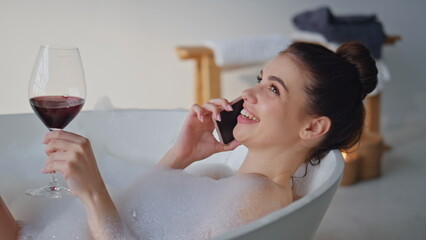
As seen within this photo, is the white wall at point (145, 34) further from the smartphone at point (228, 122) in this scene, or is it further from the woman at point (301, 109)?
the woman at point (301, 109)

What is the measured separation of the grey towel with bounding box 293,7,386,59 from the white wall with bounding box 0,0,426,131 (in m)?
0.61

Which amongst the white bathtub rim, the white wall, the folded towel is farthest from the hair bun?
the white wall

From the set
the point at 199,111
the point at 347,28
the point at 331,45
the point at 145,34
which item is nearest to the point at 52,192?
the point at 199,111

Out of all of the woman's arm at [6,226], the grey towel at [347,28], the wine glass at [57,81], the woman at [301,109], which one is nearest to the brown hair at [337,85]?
the woman at [301,109]

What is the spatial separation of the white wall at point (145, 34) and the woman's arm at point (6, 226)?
1759mm

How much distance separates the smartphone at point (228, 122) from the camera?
4.19 ft

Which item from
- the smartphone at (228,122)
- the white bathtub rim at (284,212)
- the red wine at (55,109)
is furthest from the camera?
the smartphone at (228,122)

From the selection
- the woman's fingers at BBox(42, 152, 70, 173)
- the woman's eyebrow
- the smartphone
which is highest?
the woman's eyebrow

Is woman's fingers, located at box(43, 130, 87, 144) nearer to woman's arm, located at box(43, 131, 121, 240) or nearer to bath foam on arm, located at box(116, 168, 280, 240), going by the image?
woman's arm, located at box(43, 131, 121, 240)

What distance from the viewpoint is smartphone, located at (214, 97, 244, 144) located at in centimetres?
128

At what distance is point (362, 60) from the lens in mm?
1169

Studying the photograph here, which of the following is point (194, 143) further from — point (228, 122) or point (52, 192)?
point (52, 192)

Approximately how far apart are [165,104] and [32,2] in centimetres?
91

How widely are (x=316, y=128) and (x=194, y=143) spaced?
0.35 metres
